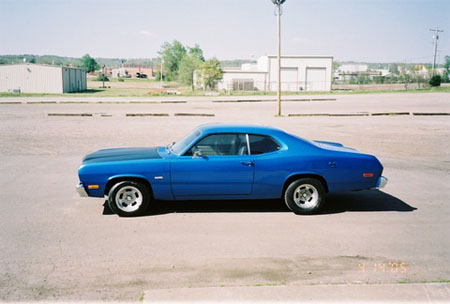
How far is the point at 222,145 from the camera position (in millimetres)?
6613

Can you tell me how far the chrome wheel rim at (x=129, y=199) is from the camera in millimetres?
6441

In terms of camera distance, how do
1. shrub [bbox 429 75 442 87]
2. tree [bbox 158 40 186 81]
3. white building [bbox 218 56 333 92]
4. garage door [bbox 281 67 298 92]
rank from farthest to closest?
tree [bbox 158 40 186 81] → garage door [bbox 281 67 298 92] → white building [bbox 218 56 333 92] → shrub [bbox 429 75 442 87]

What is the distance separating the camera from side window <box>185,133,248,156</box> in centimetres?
656

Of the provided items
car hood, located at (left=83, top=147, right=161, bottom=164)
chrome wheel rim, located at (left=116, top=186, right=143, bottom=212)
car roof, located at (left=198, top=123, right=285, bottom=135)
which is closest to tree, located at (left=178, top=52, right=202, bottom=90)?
car hood, located at (left=83, top=147, right=161, bottom=164)

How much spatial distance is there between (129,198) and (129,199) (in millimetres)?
16

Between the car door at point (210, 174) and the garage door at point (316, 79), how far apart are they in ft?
231

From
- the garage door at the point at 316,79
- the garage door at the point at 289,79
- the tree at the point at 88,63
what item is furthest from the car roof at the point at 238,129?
the tree at the point at 88,63

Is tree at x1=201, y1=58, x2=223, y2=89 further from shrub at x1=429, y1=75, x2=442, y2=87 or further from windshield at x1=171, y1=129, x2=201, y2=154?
windshield at x1=171, y1=129, x2=201, y2=154

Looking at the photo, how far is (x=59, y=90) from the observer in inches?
2371

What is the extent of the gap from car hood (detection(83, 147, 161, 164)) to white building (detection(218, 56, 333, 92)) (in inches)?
2563

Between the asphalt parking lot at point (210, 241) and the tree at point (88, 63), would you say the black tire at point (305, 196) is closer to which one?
the asphalt parking lot at point (210, 241)

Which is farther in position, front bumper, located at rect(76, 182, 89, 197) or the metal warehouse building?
the metal warehouse building

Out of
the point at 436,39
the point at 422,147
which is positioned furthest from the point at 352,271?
the point at 436,39

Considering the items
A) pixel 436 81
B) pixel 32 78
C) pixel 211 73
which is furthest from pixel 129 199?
pixel 436 81
